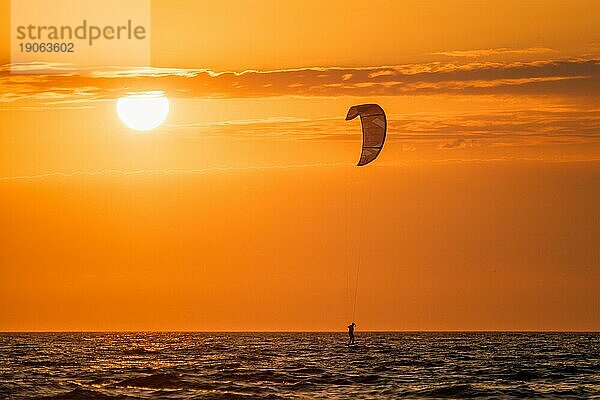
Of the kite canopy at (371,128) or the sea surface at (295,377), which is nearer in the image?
the sea surface at (295,377)

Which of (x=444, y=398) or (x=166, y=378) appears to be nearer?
(x=444, y=398)

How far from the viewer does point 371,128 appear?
53.9 m

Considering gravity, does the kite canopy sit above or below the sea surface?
above

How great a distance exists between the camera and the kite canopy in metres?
53.2

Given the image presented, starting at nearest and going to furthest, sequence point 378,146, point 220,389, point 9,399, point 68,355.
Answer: point 9,399 < point 220,389 < point 378,146 < point 68,355

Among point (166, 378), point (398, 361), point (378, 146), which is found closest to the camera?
point (166, 378)

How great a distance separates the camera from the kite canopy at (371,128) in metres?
53.2

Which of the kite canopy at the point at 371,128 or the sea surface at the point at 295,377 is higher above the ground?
the kite canopy at the point at 371,128

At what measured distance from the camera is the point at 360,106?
175 ft

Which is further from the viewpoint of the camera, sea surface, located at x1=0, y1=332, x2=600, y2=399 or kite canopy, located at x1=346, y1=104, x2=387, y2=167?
kite canopy, located at x1=346, y1=104, x2=387, y2=167

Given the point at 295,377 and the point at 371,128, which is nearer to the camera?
the point at 295,377

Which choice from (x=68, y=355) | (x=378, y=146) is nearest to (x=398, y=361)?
(x=378, y=146)

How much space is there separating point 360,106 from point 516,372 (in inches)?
589

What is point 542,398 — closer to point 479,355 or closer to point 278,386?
point 278,386
